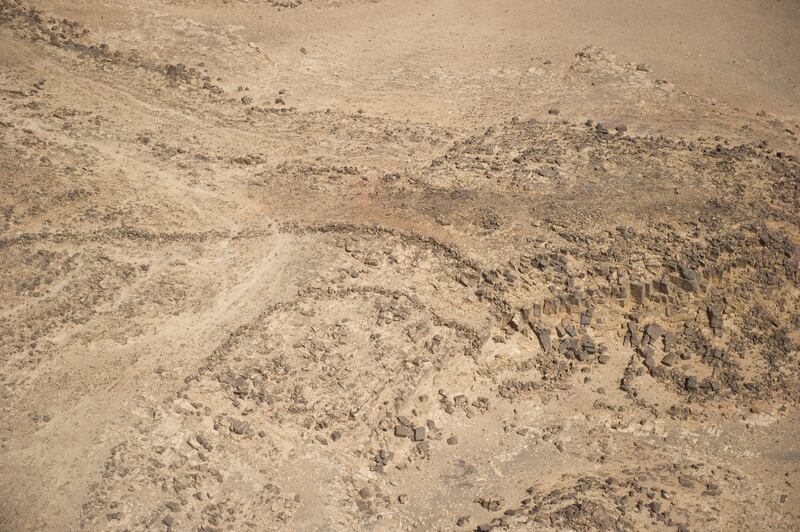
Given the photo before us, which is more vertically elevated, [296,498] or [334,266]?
[334,266]

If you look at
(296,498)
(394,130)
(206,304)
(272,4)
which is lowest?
(296,498)

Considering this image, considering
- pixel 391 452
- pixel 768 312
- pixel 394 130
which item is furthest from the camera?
pixel 394 130

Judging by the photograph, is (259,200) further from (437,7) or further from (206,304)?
(437,7)

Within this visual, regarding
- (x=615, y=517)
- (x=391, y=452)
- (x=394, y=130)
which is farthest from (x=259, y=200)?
(x=615, y=517)

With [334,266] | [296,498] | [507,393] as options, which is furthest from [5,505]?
[507,393]

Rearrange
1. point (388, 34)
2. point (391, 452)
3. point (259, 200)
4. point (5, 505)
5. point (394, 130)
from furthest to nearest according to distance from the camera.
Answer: point (388, 34) → point (394, 130) → point (259, 200) → point (391, 452) → point (5, 505)

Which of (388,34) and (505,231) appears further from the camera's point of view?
(388,34)
